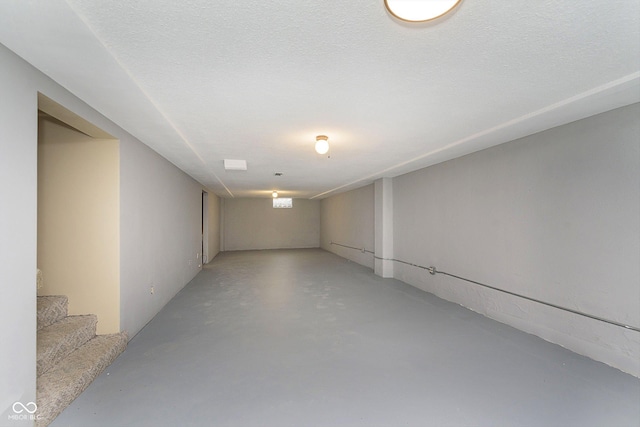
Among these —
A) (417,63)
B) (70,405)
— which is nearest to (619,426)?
(417,63)

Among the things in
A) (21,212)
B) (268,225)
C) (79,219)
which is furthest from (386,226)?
(268,225)

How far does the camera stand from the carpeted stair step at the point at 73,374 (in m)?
1.69

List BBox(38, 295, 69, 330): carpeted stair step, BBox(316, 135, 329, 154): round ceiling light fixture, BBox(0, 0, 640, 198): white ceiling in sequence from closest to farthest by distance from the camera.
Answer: BBox(0, 0, 640, 198): white ceiling → BBox(38, 295, 69, 330): carpeted stair step → BBox(316, 135, 329, 154): round ceiling light fixture

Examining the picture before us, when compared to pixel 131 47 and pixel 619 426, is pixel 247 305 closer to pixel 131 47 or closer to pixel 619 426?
pixel 131 47

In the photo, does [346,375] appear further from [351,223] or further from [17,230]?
[351,223]

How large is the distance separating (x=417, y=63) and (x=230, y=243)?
10.3m

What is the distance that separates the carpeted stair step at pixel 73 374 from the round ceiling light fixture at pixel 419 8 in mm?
2824

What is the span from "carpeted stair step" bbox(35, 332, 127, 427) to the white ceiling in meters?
1.97

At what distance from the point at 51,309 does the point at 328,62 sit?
2980mm

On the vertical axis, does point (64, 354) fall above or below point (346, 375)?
above

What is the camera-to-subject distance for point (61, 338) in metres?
2.14

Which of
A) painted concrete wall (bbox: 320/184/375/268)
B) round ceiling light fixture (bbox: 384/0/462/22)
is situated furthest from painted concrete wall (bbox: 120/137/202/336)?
painted concrete wall (bbox: 320/184/375/268)

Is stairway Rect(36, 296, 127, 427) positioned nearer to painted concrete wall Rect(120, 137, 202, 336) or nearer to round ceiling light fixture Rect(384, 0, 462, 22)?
painted concrete wall Rect(120, 137, 202, 336)

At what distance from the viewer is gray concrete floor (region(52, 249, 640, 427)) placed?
1744 mm
